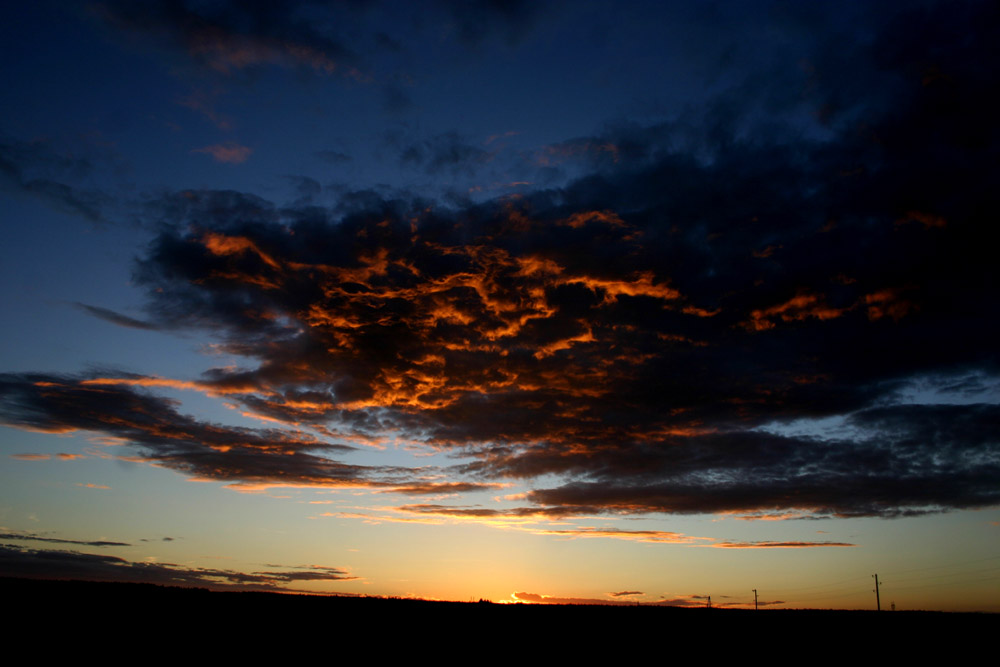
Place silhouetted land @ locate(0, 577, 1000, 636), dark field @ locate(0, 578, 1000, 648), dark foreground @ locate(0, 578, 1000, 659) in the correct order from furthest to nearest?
1. silhouetted land @ locate(0, 577, 1000, 636)
2. dark field @ locate(0, 578, 1000, 648)
3. dark foreground @ locate(0, 578, 1000, 659)

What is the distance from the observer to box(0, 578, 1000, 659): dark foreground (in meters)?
25.3

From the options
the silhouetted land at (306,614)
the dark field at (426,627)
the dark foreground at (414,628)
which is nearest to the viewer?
the dark foreground at (414,628)

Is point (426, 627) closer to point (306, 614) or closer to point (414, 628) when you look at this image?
point (414, 628)

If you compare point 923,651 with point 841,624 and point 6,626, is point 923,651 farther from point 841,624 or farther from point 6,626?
point 6,626

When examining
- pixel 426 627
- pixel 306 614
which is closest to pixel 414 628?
pixel 426 627

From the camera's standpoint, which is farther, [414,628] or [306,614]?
[306,614]

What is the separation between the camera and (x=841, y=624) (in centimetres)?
4188

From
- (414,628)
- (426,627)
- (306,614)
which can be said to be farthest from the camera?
(306,614)

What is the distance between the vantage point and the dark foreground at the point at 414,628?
2530 centimetres

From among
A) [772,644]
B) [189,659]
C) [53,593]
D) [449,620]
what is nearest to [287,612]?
[449,620]

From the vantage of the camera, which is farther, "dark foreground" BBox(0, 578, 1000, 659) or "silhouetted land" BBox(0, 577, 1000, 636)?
"silhouetted land" BBox(0, 577, 1000, 636)

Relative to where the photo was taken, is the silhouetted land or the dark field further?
the silhouetted land

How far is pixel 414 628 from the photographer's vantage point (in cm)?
3066

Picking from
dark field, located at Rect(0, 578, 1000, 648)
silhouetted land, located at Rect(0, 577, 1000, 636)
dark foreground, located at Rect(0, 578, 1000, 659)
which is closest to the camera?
dark foreground, located at Rect(0, 578, 1000, 659)
